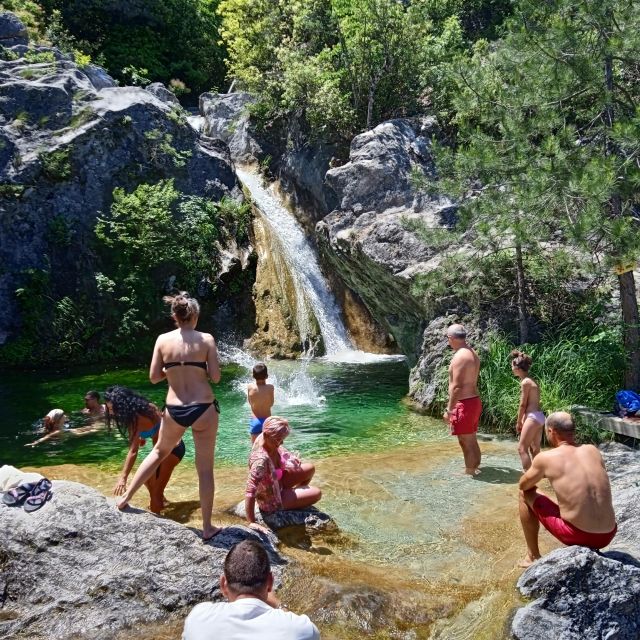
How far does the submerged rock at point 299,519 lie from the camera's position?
5.61 metres

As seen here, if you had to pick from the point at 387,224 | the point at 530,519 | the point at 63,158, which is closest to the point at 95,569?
the point at 530,519

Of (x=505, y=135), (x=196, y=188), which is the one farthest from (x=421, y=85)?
(x=505, y=135)

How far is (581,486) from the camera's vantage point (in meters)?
4.23

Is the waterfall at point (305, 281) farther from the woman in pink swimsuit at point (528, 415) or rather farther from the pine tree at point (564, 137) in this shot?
the woman in pink swimsuit at point (528, 415)

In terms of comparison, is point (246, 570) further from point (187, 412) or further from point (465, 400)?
point (465, 400)

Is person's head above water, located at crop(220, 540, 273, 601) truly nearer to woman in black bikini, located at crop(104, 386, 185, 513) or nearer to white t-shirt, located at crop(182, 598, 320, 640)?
white t-shirt, located at crop(182, 598, 320, 640)

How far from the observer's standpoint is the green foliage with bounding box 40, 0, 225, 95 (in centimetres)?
2553

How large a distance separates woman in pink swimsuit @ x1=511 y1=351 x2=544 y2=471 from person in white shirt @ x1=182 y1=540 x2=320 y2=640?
15.3 feet

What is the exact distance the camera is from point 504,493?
6.78 meters

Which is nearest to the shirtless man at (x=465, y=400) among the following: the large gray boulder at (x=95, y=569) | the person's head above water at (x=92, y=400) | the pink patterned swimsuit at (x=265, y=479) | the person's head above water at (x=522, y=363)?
the person's head above water at (x=522, y=363)

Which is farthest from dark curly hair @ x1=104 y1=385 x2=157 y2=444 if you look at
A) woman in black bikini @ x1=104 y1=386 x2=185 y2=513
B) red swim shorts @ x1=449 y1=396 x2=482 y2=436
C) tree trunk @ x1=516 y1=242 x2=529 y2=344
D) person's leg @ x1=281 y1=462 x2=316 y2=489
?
tree trunk @ x1=516 y1=242 x2=529 y2=344

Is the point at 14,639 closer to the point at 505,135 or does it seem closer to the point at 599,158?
the point at 599,158

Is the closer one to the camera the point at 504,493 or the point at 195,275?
the point at 504,493

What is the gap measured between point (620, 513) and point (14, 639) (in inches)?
177
